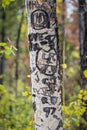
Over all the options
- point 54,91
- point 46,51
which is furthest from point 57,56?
point 54,91

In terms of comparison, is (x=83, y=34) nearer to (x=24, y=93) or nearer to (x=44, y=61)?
(x=24, y=93)

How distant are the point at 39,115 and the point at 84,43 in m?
3.09

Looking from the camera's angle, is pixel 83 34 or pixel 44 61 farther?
pixel 83 34

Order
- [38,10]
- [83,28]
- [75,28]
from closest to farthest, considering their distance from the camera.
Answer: [38,10] → [83,28] → [75,28]

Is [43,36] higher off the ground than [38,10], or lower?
lower

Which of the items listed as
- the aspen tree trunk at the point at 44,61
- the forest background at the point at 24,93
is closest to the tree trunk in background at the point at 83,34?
the forest background at the point at 24,93

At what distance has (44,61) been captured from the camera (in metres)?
3.42

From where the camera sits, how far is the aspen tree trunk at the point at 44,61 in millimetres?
3406

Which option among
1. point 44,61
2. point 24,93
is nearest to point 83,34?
point 24,93

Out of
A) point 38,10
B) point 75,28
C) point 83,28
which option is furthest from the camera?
point 75,28

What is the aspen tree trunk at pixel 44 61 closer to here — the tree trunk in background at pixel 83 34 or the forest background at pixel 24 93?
the forest background at pixel 24 93

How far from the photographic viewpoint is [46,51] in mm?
3402

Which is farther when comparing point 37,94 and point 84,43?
point 84,43

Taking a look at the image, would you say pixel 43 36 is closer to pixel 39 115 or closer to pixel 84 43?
pixel 39 115
